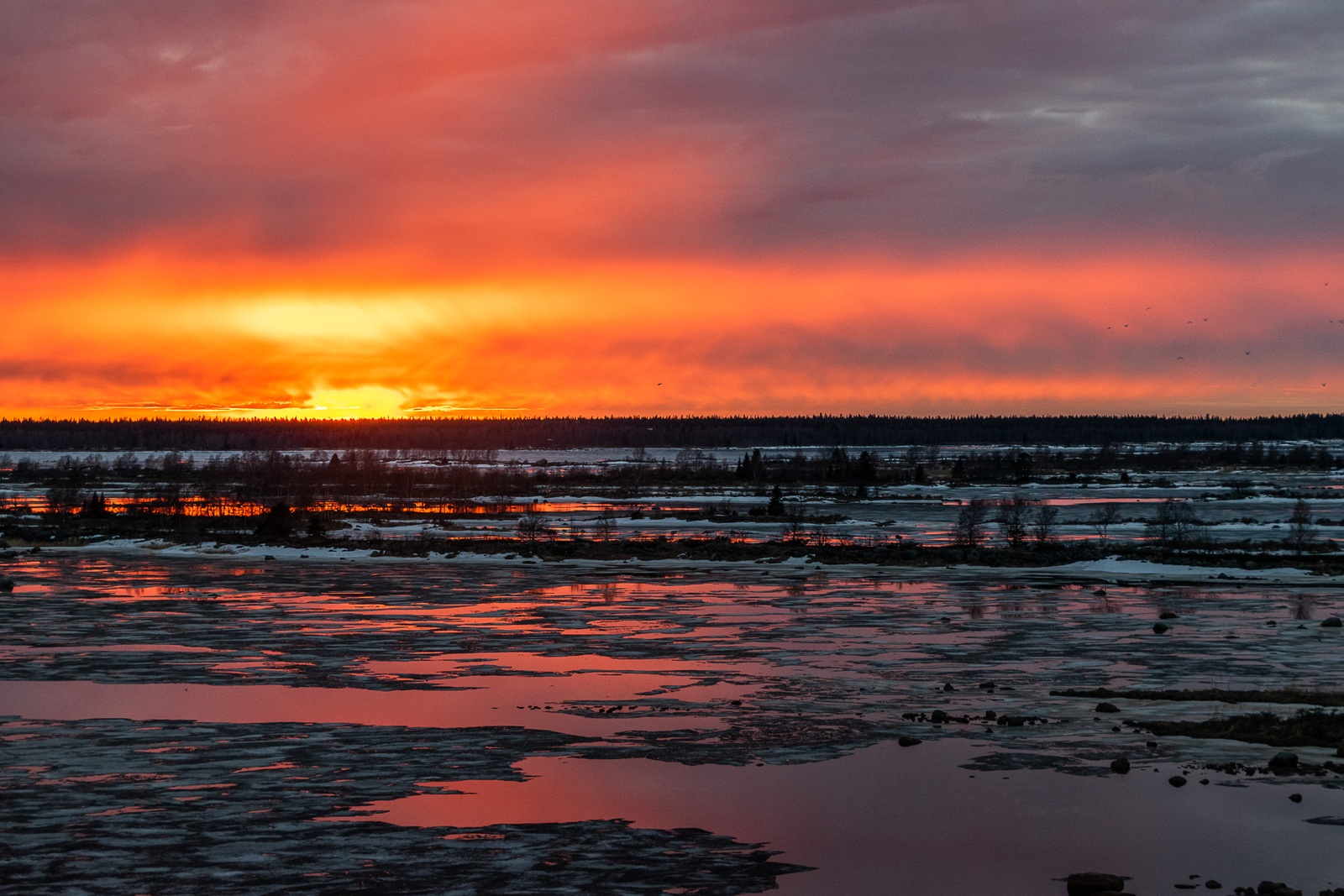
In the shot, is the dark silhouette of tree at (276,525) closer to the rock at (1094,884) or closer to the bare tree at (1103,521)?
the bare tree at (1103,521)

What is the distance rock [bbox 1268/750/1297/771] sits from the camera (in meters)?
15.6

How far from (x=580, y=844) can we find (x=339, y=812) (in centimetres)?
288

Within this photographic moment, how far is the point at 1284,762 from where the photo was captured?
15.6 metres

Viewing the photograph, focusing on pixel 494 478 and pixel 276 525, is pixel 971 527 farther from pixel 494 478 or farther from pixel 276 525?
pixel 494 478

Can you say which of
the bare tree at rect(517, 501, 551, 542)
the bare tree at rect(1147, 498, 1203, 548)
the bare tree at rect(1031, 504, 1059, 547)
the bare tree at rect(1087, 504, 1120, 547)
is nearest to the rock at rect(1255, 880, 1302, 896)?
the bare tree at rect(1031, 504, 1059, 547)

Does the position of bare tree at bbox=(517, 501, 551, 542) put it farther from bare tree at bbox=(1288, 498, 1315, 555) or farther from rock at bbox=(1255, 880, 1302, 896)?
rock at bbox=(1255, 880, 1302, 896)

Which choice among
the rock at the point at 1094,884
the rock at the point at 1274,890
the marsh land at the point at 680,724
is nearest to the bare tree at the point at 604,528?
the marsh land at the point at 680,724

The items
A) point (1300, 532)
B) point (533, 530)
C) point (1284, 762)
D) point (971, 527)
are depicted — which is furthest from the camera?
point (533, 530)

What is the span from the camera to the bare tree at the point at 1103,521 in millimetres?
64062

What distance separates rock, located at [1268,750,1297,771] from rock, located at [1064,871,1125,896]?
5.01 m

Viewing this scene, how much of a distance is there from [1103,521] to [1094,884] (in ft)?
186

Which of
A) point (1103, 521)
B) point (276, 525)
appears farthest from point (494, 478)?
point (1103, 521)

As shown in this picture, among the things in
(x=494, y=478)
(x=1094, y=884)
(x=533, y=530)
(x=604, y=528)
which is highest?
(x=494, y=478)

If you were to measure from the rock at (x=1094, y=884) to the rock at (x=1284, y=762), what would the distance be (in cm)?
501
